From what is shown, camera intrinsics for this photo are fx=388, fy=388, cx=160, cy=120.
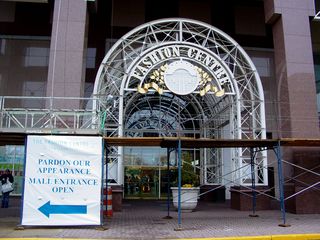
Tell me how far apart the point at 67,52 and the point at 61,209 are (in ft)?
25.4

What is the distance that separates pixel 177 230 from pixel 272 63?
15.4m

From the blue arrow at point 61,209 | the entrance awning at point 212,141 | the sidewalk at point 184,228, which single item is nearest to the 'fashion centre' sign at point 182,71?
the entrance awning at point 212,141

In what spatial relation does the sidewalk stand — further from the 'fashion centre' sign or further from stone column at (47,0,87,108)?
the 'fashion centre' sign

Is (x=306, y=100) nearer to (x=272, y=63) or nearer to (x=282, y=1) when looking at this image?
(x=282, y=1)

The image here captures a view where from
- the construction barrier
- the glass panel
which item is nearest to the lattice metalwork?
the construction barrier

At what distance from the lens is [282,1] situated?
62.4 ft

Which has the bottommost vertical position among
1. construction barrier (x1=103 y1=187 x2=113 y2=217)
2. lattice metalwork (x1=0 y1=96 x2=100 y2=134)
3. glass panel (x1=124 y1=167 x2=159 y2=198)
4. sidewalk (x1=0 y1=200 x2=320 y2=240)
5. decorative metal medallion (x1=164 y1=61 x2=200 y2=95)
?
sidewalk (x1=0 y1=200 x2=320 y2=240)

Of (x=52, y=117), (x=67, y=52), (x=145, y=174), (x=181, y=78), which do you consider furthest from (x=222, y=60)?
(x=145, y=174)

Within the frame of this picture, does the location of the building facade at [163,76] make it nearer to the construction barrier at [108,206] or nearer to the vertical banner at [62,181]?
the vertical banner at [62,181]

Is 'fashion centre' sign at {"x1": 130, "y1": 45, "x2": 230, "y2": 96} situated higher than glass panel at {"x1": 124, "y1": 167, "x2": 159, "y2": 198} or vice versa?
'fashion centre' sign at {"x1": 130, "y1": 45, "x2": 230, "y2": 96}

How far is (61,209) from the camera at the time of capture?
1222 centimetres

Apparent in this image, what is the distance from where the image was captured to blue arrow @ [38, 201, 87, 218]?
39.9ft

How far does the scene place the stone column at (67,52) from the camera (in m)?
16.8

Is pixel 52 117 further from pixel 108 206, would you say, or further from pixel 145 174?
pixel 145 174
